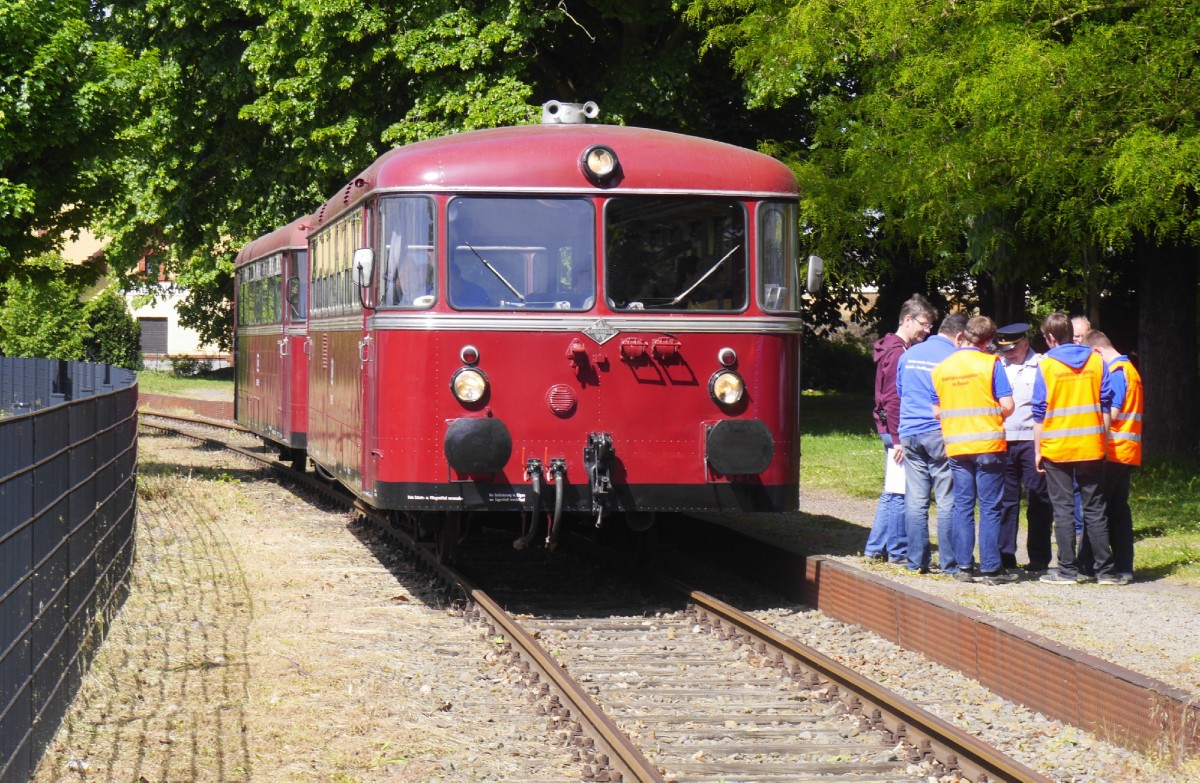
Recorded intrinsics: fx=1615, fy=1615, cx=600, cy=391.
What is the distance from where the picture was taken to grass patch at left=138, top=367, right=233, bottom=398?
144 feet

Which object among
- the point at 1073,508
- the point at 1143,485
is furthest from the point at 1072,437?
the point at 1143,485

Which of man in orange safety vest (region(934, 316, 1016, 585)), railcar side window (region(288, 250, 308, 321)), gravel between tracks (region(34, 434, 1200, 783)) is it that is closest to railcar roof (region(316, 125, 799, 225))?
man in orange safety vest (region(934, 316, 1016, 585))

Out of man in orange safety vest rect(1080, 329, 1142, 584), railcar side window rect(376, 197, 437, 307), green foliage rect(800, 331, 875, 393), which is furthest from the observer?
green foliage rect(800, 331, 875, 393)

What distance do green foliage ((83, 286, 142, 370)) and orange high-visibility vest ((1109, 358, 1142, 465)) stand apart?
46401 mm

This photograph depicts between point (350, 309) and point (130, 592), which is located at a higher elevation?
point (350, 309)

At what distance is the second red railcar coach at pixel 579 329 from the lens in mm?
10266

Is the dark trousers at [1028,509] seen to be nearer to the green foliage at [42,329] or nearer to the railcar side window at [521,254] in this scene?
the railcar side window at [521,254]

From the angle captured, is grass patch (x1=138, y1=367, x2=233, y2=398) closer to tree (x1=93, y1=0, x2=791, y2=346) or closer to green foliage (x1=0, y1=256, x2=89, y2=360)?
green foliage (x1=0, y1=256, x2=89, y2=360)

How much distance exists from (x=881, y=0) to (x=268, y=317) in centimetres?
850

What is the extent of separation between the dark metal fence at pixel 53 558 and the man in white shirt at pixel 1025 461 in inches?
239

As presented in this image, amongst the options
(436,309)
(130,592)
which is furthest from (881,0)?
(130,592)

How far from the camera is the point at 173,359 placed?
58.5 m

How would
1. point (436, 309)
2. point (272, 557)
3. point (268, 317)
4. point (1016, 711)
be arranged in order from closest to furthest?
point (1016, 711)
point (436, 309)
point (272, 557)
point (268, 317)

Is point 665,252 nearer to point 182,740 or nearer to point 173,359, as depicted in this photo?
point 182,740
